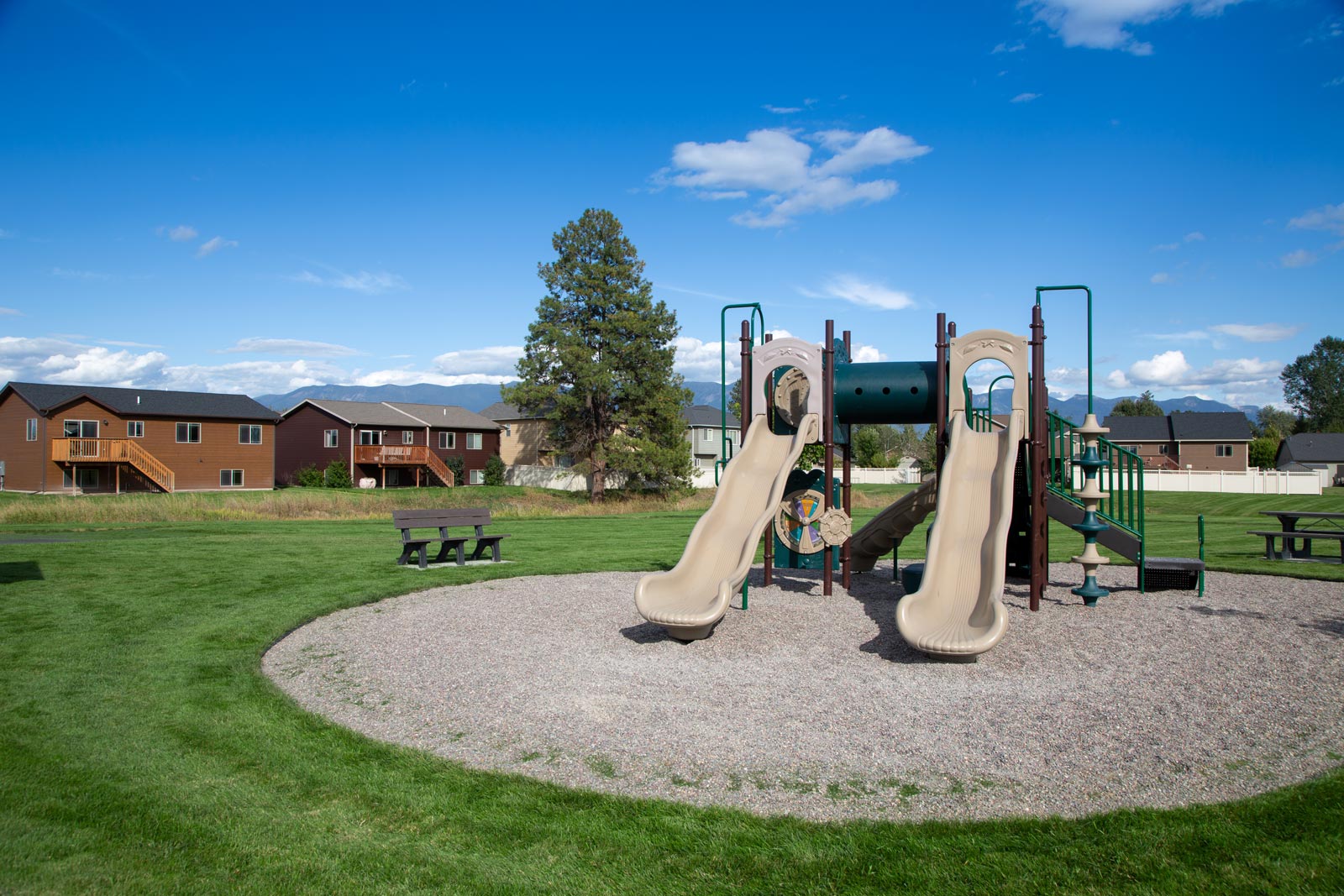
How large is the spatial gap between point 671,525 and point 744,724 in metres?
22.7

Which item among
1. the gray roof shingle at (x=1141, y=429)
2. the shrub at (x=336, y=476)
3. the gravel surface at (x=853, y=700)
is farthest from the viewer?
the gray roof shingle at (x=1141, y=429)

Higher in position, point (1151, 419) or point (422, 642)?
point (1151, 419)

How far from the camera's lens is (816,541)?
40.7ft

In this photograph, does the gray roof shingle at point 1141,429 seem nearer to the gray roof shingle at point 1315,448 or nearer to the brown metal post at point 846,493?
the gray roof shingle at point 1315,448

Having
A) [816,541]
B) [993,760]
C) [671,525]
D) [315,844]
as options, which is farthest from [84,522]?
[993,760]

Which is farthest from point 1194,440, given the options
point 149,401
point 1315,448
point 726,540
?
point 149,401

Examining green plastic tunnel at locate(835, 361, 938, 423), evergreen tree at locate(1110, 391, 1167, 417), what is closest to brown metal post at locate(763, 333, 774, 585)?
green plastic tunnel at locate(835, 361, 938, 423)

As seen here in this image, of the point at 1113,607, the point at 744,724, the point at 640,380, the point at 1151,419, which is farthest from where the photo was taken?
the point at 1151,419

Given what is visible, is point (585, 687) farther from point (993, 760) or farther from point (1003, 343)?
point (1003, 343)

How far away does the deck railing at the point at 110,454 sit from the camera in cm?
4450

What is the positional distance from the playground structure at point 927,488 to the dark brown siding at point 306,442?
47.4 metres

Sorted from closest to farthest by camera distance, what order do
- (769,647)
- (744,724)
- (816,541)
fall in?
(744,724) → (769,647) → (816,541)

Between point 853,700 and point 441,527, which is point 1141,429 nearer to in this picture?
point 441,527

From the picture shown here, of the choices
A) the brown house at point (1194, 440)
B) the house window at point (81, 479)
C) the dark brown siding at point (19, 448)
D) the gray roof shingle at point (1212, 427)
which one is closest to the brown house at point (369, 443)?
the house window at point (81, 479)
